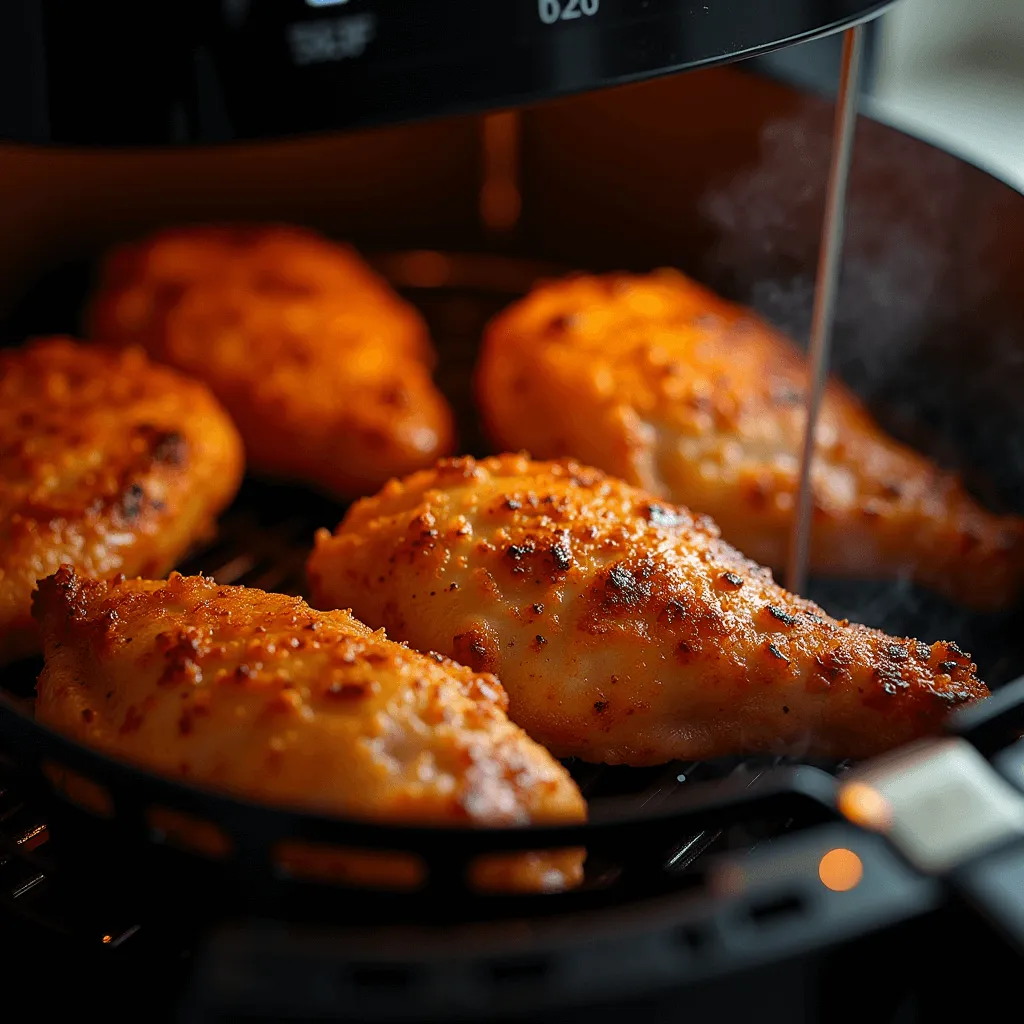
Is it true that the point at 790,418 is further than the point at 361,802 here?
Yes

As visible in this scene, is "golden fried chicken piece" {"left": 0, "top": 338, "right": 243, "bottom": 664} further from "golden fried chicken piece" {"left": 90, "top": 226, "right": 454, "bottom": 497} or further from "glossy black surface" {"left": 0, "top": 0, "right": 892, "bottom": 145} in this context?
"glossy black surface" {"left": 0, "top": 0, "right": 892, "bottom": 145}

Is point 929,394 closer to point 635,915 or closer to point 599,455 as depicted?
point 599,455

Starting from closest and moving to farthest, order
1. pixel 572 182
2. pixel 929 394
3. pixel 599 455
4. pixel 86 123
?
pixel 86 123 < pixel 599 455 < pixel 929 394 < pixel 572 182

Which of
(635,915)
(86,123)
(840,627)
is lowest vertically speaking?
(840,627)

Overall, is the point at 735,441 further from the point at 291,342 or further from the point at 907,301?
the point at 291,342

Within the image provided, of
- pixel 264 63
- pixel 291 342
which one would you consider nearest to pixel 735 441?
pixel 291 342

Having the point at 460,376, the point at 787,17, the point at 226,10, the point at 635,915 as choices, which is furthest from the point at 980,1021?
the point at 460,376

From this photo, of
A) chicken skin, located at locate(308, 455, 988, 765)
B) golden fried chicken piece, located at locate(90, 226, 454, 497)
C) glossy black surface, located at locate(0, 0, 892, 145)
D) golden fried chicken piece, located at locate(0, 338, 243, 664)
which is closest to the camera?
glossy black surface, located at locate(0, 0, 892, 145)

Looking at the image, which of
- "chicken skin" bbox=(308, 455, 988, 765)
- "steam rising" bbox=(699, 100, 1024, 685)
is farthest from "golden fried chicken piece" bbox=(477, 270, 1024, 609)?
"chicken skin" bbox=(308, 455, 988, 765)
